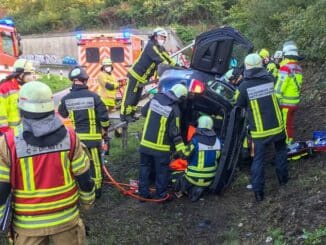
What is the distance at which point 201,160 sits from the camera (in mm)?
6648

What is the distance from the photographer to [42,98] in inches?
142

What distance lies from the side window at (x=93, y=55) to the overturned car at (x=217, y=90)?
8326mm

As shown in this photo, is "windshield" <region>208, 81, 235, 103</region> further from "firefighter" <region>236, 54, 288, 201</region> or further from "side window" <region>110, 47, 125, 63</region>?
"side window" <region>110, 47, 125, 63</region>

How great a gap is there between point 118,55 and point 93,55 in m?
0.77

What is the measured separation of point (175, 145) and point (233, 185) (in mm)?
1061

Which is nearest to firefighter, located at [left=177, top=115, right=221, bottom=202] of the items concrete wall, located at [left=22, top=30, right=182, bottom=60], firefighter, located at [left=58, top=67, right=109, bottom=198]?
firefighter, located at [left=58, top=67, right=109, bottom=198]

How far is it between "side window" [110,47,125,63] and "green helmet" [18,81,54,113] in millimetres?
12289

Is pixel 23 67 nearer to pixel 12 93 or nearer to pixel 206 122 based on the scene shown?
pixel 12 93

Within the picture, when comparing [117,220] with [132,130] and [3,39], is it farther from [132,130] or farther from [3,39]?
[3,39]

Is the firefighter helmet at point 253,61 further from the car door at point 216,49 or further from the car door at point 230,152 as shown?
the car door at point 216,49

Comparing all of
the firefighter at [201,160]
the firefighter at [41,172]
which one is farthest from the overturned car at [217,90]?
the firefighter at [41,172]

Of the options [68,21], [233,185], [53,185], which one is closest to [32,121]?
[53,185]

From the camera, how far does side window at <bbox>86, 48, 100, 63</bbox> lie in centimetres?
1585

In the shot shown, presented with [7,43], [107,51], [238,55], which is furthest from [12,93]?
[107,51]
